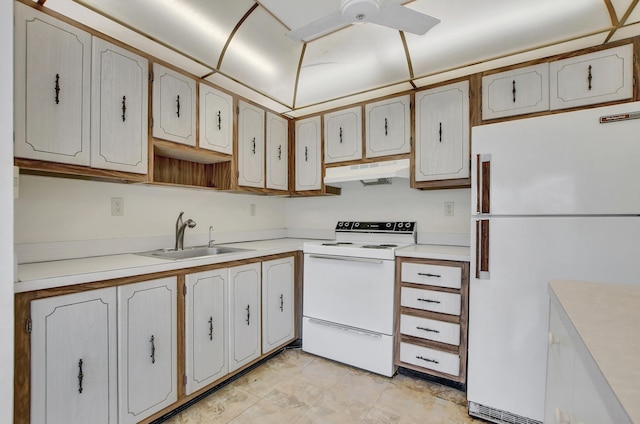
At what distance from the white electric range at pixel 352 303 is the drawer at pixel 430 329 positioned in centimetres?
11

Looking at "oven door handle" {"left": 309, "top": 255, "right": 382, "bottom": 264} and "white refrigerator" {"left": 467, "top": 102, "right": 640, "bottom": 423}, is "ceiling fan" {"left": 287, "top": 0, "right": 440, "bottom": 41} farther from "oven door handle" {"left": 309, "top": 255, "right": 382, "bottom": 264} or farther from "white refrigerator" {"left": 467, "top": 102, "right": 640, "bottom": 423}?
"oven door handle" {"left": 309, "top": 255, "right": 382, "bottom": 264}

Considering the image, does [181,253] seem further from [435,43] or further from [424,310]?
[435,43]

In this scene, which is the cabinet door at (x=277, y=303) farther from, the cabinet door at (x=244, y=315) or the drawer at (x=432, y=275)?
the drawer at (x=432, y=275)

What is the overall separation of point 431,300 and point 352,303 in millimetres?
585

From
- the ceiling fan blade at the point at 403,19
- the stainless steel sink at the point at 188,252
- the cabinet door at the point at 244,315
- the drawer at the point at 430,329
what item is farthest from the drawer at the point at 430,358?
the ceiling fan blade at the point at 403,19

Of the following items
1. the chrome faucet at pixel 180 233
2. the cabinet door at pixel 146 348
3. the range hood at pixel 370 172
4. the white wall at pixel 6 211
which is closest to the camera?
the white wall at pixel 6 211

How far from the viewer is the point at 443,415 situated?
1.78 metres

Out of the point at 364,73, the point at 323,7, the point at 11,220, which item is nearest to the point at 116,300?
the point at 11,220

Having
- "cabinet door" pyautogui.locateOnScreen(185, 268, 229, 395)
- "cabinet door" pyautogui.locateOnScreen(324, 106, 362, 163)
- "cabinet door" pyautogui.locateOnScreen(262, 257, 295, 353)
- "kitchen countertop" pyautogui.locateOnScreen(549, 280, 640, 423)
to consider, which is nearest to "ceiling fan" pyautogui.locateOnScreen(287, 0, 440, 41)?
"cabinet door" pyautogui.locateOnScreen(324, 106, 362, 163)

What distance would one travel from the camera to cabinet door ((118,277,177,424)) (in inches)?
58.7

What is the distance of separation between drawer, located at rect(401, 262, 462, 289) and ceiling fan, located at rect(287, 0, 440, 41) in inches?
56.8

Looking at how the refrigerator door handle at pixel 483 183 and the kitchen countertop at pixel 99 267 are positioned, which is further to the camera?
the refrigerator door handle at pixel 483 183

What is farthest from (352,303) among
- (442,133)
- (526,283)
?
(442,133)

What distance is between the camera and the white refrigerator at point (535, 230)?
4.74 ft
